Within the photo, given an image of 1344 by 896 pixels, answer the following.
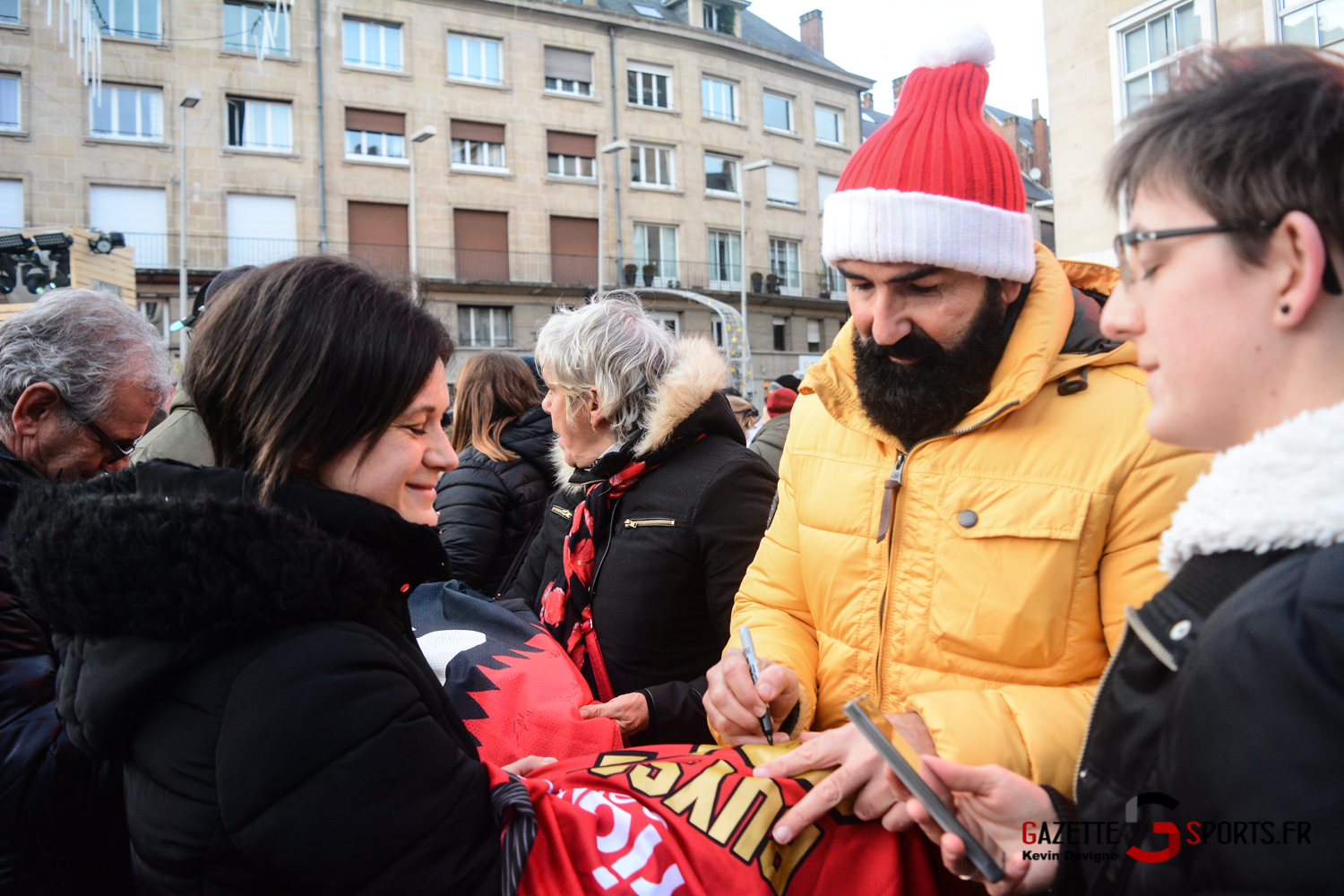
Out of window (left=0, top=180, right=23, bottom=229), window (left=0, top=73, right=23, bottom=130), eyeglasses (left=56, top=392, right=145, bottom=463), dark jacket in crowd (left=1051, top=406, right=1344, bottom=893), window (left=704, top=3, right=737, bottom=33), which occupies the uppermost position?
window (left=704, top=3, right=737, bottom=33)

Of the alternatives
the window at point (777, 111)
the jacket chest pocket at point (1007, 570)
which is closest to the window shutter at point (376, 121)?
the window at point (777, 111)

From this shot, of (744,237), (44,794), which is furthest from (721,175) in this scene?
(44,794)

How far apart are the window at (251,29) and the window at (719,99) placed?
13869mm

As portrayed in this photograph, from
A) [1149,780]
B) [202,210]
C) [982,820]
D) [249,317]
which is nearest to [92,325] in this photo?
[249,317]

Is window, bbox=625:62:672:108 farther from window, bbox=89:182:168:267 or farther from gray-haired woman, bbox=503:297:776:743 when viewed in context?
gray-haired woman, bbox=503:297:776:743

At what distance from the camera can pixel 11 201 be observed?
23.1 metres

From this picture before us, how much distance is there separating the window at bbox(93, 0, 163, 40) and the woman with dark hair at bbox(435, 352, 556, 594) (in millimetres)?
27005

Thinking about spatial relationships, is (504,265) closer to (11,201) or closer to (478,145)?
(478,145)

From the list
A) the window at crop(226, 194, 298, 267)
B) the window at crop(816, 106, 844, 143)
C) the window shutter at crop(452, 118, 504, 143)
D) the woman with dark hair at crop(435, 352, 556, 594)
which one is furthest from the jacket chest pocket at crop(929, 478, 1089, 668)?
the window at crop(816, 106, 844, 143)

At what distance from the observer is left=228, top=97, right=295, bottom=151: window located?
83.5 ft

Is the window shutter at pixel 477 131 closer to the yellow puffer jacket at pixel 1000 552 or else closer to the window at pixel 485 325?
the window at pixel 485 325

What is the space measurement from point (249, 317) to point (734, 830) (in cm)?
117

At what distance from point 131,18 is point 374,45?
6.48m

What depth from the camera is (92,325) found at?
246 centimetres
